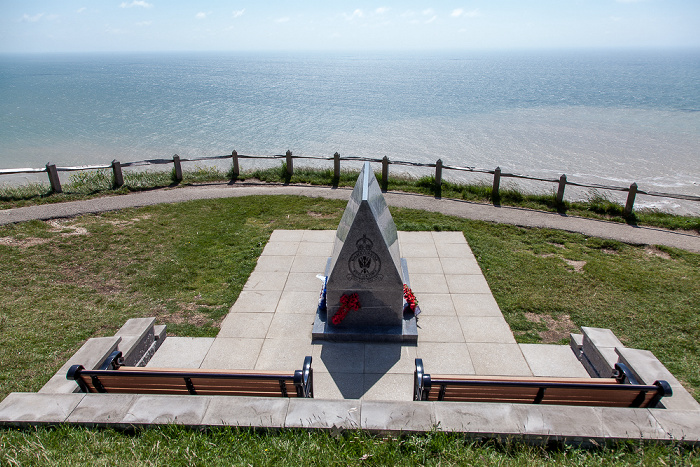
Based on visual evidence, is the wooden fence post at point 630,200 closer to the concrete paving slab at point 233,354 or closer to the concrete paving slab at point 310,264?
the concrete paving slab at point 310,264

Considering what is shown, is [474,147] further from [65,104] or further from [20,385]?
[65,104]

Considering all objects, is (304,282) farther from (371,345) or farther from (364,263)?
(371,345)

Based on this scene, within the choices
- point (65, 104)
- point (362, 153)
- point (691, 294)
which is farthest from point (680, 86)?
point (65, 104)

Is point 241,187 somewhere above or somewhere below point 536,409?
below

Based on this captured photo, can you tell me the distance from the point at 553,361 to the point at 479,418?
300 centimetres

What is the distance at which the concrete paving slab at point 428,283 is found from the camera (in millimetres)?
8492

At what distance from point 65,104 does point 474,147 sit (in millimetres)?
48400

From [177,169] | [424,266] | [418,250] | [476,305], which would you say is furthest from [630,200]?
[177,169]

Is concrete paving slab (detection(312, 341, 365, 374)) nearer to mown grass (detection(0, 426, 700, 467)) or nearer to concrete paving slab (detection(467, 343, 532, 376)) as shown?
concrete paving slab (detection(467, 343, 532, 376))

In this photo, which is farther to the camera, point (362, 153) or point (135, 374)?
point (362, 153)

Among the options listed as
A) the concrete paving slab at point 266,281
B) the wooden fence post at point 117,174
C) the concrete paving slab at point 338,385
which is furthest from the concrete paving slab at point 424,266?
the wooden fence post at point 117,174

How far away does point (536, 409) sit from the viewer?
14.2 ft

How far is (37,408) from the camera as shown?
4.47m

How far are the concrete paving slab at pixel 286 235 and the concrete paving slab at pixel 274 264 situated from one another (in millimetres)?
965
